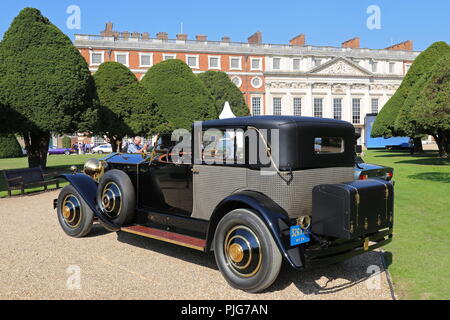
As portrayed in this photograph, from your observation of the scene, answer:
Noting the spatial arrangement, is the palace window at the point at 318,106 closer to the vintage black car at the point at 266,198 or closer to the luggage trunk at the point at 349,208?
the vintage black car at the point at 266,198

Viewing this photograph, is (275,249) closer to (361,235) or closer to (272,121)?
(361,235)

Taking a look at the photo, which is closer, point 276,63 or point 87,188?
point 87,188

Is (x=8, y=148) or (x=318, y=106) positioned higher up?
(x=318, y=106)

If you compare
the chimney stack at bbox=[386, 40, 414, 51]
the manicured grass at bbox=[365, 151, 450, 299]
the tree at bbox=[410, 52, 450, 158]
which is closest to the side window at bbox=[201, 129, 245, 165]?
the manicured grass at bbox=[365, 151, 450, 299]

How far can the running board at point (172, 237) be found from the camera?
4.95 metres

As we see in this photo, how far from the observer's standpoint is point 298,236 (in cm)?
426

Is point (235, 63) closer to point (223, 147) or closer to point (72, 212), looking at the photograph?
point (72, 212)

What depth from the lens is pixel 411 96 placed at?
72.0 ft

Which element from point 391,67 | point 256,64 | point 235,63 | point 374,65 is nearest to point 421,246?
point 235,63

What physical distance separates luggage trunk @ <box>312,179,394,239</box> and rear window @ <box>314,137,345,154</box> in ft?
2.17

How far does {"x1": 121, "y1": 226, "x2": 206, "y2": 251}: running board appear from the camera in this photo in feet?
16.2

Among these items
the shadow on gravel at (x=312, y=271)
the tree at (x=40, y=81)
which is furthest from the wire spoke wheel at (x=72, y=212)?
the tree at (x=40, y=81)

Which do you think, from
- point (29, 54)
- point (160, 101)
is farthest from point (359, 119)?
point (29, 54)

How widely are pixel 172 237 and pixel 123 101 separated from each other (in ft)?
73.4
